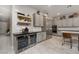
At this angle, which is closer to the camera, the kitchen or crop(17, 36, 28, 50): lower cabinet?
the kitchen

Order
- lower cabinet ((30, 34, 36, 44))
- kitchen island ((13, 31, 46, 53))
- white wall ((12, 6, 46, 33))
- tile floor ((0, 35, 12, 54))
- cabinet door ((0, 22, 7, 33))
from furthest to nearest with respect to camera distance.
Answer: lower cabinet ((30, 34, 36, 44)) < white wall ((12, 6, 46, 33)) < kitchen island ((13, 31, 46, 53)) < tile floor ((0, 35, 12, 54)) < cabinet door ((0, 22, 7, 33))

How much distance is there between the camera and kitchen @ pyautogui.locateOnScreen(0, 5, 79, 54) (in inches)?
134

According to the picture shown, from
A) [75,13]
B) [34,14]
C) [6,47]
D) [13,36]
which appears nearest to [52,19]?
[75,13]

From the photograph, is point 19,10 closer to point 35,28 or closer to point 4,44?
point 35,28

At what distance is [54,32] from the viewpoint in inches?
343

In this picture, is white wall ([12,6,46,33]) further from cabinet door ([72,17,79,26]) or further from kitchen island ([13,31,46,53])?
cabinet door ([72,17,79,26])

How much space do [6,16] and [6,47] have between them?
1164mm

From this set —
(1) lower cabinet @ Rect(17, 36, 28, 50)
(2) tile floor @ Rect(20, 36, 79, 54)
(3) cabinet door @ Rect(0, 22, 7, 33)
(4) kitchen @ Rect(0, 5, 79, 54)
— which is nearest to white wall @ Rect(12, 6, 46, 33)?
(4) kitchen @ Rect(0, 5, 79, 54)

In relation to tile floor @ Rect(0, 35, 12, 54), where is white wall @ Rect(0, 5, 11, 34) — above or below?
above

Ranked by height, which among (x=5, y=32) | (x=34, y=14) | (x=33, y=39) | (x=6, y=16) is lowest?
(x=33, y=39)

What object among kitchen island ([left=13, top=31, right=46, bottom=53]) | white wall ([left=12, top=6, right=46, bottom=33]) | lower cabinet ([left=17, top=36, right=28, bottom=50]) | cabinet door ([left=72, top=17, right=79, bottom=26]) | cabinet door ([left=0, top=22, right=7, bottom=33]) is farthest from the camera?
cabinet door ([left=72, top=17, right=79, bottom=26])

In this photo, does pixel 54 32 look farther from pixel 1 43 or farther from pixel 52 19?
pixel 1 43
